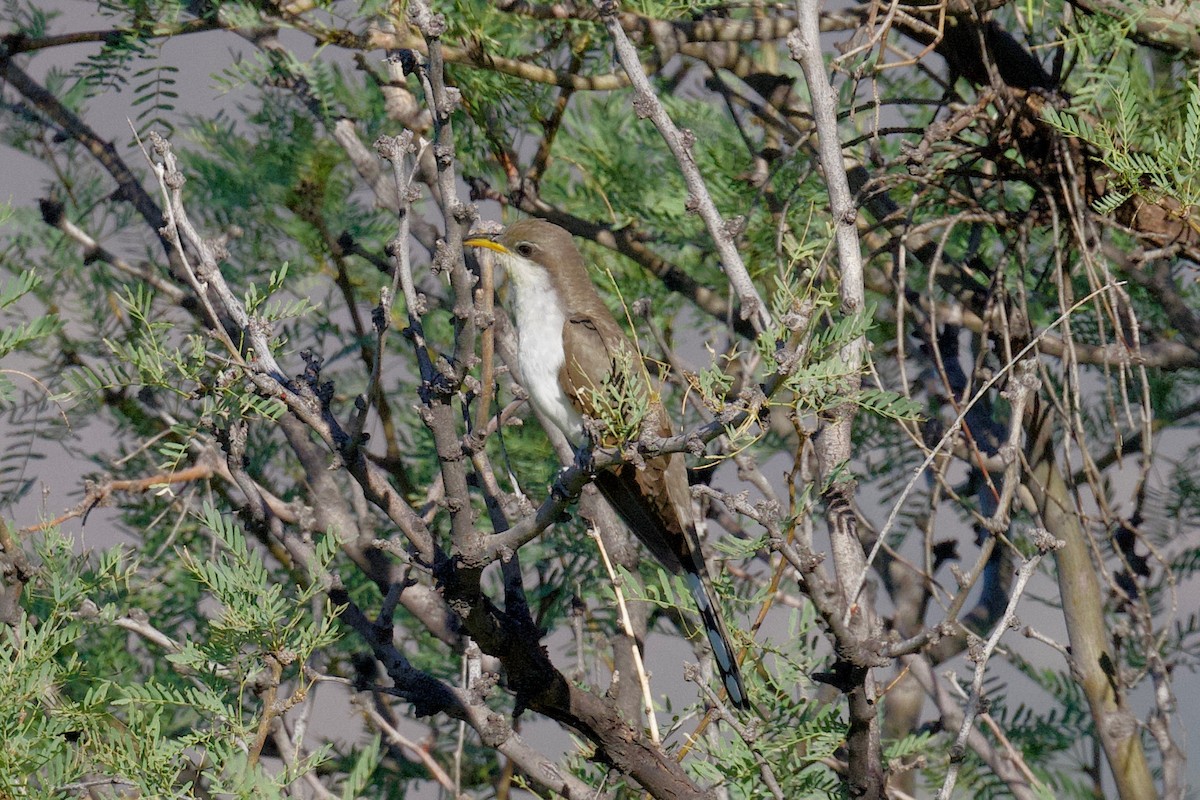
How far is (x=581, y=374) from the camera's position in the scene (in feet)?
11.7

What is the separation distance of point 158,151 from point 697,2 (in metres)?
1.46

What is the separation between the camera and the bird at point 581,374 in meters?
3.38

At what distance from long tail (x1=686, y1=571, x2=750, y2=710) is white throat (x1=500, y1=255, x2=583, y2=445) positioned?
63 cm

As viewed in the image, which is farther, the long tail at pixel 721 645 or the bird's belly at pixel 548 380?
the bird's belly at pixel 548 380

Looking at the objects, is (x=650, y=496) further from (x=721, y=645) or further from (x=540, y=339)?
(x=540, y=339)

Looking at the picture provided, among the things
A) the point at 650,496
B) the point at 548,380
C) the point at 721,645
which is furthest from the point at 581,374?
the point at 721,645

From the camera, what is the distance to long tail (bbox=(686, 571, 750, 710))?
10.2 ft

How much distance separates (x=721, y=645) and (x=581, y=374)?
863 mm

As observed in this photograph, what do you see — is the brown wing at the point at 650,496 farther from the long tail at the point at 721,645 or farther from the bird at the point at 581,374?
the long tail at the point at 721,645

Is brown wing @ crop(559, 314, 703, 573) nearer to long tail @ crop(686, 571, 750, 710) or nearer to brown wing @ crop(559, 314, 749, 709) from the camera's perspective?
brown wing @ crop(559, 314, 749, 709)

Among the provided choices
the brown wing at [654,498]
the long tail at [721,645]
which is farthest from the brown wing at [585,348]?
the long tail at [721,645]

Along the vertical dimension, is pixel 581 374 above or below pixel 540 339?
above

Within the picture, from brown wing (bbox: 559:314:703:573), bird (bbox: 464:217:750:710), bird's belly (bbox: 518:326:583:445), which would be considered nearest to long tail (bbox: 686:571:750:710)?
bird (bbox: 464:217:750:710)

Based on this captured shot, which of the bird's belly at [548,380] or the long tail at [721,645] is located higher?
the bird's belly at [548,380]
